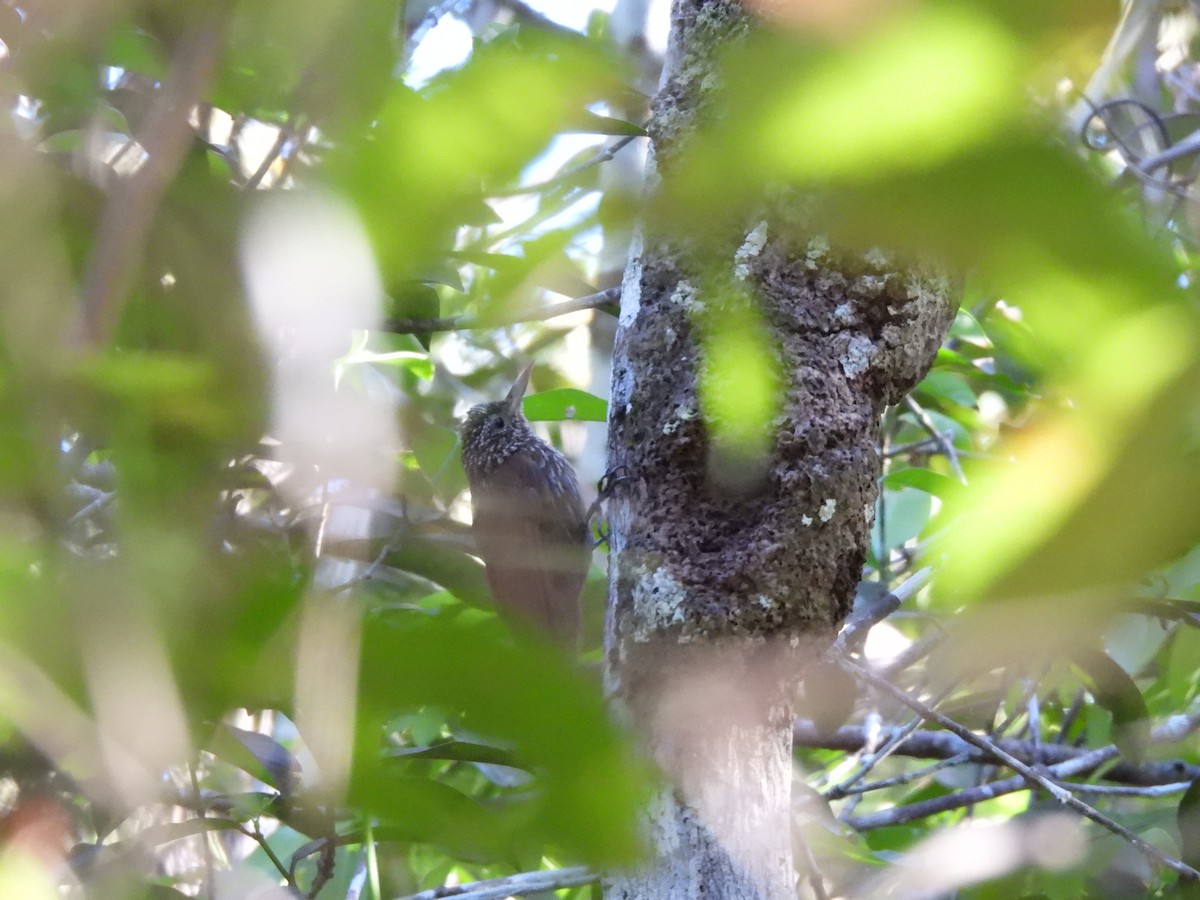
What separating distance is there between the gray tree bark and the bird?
0.16 m

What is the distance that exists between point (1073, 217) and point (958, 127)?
0.15 ft

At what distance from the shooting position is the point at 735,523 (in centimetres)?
124

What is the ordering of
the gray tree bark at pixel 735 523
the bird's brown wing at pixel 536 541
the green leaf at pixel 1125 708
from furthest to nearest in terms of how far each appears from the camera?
the green leaf at pixel 1125 708
the bird's brown wing at pixel 536 541
the gray tree bark at pixel 735 523

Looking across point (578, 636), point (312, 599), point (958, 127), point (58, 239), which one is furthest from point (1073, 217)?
point (578, 636)

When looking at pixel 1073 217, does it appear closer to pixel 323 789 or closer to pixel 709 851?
pixel 323 789

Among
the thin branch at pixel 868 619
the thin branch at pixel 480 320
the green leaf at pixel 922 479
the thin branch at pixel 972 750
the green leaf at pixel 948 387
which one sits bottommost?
the thin branch at pixel 972 750

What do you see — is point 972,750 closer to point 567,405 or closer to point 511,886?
point 567,405

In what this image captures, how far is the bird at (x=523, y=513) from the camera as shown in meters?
1.55

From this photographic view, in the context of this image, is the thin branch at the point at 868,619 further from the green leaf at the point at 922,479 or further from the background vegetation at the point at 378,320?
the background vegetation at the point at 378,320

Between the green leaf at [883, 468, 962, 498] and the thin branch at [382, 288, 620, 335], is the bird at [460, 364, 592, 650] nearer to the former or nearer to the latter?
the thin branch at [382, 288, 620, 335]

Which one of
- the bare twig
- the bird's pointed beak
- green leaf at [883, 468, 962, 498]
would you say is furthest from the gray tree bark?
the bird's pointed beak

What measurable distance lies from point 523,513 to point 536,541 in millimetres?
269

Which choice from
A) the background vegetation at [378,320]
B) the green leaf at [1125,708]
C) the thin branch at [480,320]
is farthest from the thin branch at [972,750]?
the background vegetation at [378,320]

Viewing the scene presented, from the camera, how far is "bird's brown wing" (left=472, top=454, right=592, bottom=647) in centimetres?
129
